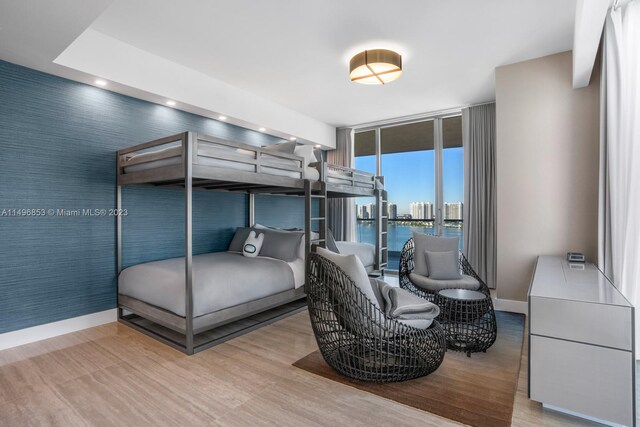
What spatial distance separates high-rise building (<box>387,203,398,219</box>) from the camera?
5887 millimetres

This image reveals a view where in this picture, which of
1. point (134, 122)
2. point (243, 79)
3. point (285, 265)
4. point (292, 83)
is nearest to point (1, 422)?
point (285, 265)

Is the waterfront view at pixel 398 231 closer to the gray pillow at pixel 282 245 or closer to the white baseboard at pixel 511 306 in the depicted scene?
the white baseboard at pixel 511 306

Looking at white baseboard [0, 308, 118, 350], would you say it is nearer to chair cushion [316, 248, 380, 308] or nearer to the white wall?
chair cushion [316, 248, 380, 308]

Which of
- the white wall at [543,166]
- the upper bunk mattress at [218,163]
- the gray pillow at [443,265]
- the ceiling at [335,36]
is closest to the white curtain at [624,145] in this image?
the ceiling at [335,36]

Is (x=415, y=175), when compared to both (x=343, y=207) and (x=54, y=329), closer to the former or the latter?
(x=343, y=207)

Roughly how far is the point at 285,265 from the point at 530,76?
3.22 metres

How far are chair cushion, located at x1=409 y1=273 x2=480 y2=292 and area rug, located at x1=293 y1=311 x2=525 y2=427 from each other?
60cm

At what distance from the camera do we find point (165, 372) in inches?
87.7

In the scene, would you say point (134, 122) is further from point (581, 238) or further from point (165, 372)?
point (581, 238)

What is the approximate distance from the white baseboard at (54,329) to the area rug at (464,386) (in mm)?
2106

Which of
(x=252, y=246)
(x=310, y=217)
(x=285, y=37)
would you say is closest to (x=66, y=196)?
(x=252, y=246)

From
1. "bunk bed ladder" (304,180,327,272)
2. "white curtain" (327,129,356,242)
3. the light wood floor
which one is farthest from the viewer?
"white curtain" (327,129,356,242)

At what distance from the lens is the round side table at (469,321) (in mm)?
2465

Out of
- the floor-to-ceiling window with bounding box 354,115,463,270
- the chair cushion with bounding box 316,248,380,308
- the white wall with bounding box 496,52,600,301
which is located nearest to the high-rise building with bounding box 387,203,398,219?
the floor-to-ceiling window with bounding box 354,115,463,270
